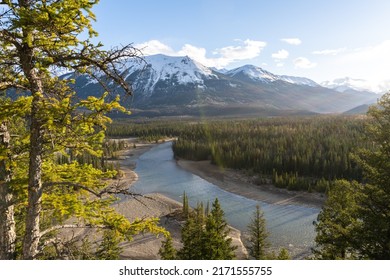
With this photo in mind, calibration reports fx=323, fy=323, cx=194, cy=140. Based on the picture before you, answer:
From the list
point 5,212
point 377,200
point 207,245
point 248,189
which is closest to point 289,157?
point 248,189

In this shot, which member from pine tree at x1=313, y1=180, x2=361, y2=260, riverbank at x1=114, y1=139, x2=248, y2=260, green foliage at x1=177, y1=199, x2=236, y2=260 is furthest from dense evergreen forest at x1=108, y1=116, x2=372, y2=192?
green foliage at x1=177, y1=199, x2=236, y2=260

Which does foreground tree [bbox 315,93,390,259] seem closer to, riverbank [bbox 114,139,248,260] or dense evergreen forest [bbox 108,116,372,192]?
riverbank [bbox 114,139,248,260]

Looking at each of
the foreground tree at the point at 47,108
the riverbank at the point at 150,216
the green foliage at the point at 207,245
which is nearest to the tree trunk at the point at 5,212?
the foreground tree at the point at 47,108

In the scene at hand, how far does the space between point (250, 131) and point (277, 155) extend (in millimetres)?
39514

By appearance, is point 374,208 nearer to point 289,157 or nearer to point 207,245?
point 207,245

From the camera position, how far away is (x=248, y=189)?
5778 cm

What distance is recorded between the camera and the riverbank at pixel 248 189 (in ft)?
165

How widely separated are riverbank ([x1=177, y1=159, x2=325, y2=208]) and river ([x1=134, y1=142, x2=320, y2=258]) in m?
1.73

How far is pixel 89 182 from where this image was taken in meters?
9.53

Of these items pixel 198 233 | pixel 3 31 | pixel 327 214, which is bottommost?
pixel 198 233

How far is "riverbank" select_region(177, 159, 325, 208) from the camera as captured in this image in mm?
50219

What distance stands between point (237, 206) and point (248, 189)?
10089 mm
